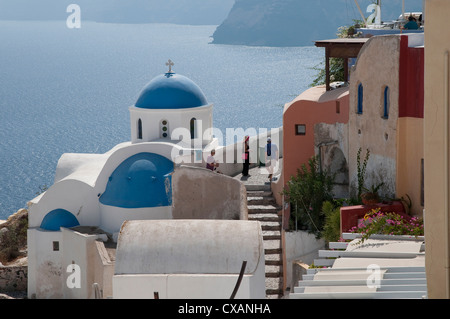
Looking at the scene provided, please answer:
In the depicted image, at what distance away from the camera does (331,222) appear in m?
17.8

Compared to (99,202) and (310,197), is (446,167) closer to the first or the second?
(310,197)

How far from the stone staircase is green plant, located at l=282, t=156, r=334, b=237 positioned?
3.25ft

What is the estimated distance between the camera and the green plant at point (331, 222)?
17505mm

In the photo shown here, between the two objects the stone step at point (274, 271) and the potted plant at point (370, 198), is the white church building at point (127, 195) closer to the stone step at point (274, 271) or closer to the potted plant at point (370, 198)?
the stone step at point (274, 271)

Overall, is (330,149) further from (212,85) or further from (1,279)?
(212,85)

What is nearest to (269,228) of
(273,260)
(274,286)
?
(273,260)

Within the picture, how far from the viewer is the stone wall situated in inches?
1095

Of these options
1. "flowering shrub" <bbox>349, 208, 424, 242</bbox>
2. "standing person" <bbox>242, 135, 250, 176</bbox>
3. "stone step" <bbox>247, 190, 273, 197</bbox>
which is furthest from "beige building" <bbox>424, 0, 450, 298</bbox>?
"standing person" <bbox>242, 135, 250, 176</bbox>

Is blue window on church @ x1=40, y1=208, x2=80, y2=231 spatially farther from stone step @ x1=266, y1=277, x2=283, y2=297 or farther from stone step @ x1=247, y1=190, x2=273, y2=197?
stone step @ x1=266, y1=277, x2=283, y2=297

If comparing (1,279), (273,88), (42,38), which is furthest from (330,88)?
(42,38)

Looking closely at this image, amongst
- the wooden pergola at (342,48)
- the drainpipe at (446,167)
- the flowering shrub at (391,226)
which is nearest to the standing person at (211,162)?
the wooden pergola at (342,48)

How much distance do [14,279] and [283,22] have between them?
100 m

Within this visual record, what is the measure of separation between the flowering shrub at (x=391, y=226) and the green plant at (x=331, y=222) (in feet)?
5.90

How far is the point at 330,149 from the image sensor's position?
68.2 ft
